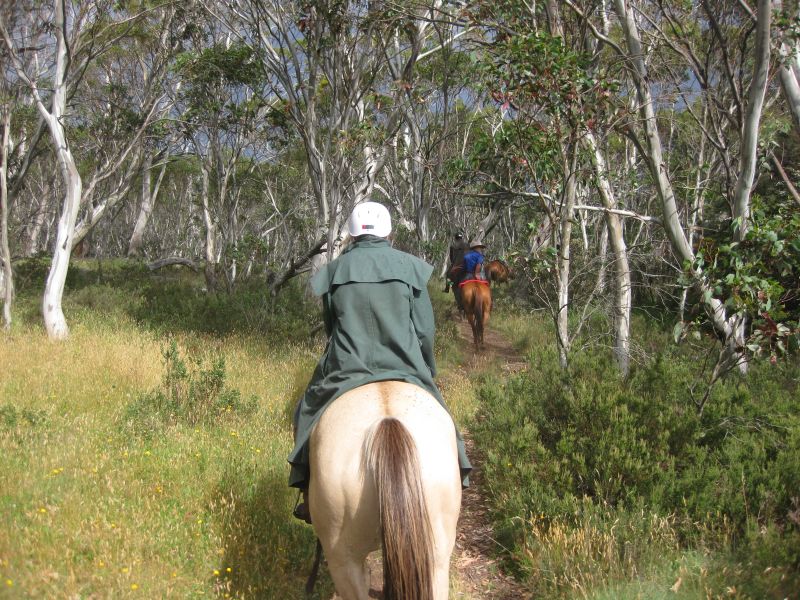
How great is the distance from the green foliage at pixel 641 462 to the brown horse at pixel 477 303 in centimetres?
584

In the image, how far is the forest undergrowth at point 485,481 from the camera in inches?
151


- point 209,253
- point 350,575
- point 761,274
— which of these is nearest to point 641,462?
point 761,274

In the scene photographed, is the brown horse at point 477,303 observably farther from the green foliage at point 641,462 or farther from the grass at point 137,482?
the green foliage at point 641,462

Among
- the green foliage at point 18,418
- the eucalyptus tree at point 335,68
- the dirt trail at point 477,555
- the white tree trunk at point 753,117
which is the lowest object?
the dirt trail at point 477,555

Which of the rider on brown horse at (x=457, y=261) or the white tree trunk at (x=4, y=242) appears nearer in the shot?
the white tree trunk at (x=4, y=242)

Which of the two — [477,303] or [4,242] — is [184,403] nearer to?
[4,242]

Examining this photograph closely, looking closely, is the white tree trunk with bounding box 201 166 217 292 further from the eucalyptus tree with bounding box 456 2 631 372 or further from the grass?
the eucalyptus tree with bounding box 456 2 631 372

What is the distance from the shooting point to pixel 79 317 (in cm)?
1219

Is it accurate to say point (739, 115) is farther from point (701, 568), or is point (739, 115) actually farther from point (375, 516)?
point (375, 516)

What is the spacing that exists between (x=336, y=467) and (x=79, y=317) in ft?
35.1

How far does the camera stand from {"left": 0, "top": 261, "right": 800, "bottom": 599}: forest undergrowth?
384cm

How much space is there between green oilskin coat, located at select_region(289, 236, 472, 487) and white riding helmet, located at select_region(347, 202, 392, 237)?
9 centimetres

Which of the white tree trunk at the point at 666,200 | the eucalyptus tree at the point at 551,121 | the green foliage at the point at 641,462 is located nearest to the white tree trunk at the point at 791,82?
the white tree trunk at the point at 666,200

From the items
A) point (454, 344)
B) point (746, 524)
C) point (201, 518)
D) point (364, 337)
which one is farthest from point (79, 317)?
Answer: point (746, 524)
